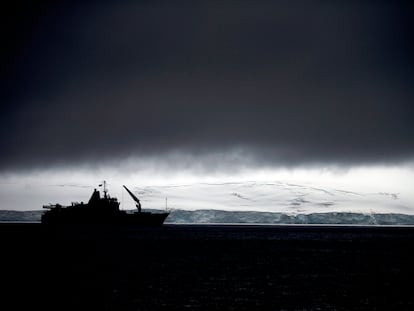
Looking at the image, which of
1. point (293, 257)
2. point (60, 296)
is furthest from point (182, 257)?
point (60, 296)

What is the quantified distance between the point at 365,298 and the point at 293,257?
108 feet

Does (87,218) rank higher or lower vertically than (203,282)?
higher

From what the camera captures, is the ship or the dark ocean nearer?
the dark ocean

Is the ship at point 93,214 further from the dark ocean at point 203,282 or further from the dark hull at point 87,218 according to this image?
the dark ocean at point 203,282

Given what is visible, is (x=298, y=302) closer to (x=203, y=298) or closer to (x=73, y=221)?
(x=203, y=298)

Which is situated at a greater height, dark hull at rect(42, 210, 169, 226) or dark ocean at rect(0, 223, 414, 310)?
dark hull at rect(42, 210, 169, 226)

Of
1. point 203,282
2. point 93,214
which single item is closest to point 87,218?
point 93,214

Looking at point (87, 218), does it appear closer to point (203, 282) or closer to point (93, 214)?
point (93, 214)

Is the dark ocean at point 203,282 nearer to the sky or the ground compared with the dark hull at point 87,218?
nearer to the ground

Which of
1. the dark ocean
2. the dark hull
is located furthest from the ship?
the dark ocean

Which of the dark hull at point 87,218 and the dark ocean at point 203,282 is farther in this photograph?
the dark hull at point 87,218

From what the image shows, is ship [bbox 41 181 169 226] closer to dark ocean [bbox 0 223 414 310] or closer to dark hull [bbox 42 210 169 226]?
dark hull [bbox 42 210 169 226]

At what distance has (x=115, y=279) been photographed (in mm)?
46312

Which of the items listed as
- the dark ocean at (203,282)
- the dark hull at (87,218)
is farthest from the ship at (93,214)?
the dark ocean at (203,282)
